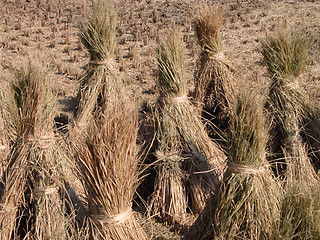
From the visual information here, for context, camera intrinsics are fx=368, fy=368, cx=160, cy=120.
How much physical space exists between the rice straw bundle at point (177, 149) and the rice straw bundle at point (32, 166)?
97cm

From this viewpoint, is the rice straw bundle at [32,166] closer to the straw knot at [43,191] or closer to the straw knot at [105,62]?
the straw knot at [43,191]

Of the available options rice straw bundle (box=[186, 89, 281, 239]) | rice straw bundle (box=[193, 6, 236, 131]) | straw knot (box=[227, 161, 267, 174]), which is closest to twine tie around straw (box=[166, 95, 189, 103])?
rice straw bundle (box=[193, 6, 236, 131])

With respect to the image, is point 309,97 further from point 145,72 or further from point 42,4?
point 42,4

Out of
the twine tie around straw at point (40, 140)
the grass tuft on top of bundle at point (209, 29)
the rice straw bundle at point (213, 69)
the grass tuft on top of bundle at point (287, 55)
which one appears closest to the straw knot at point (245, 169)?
the grass tuft on top of bundle at point (287, 55)

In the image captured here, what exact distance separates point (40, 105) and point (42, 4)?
1293cm

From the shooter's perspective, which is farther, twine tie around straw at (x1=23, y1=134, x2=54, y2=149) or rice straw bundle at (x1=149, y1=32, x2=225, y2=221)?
rice straw bundle at (x1=149, y1=32, x2=225, y2=221)

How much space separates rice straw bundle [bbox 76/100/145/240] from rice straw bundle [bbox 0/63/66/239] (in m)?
0.58

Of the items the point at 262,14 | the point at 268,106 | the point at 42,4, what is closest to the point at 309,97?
the point at 268,106

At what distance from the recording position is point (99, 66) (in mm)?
4340

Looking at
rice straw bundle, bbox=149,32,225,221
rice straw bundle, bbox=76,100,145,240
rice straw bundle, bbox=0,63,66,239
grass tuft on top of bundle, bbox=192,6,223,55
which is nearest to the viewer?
rice straw bundle, bbox=76,100,145,240

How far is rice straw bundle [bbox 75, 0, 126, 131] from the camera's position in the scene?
14.0ft

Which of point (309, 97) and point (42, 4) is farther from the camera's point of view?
point (42, 4)

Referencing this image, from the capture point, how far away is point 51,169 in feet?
8.95

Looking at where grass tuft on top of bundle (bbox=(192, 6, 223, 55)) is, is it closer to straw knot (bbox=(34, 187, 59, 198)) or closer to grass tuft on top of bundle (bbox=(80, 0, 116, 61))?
grass tuft on top of bundle (bbox=(80, 0, 116, 61))
